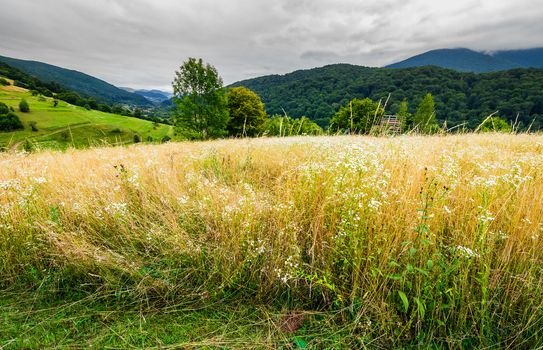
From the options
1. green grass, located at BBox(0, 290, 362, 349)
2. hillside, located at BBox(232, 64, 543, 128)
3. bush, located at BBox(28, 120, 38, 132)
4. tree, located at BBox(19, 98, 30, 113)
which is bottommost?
bush, located at BBox(28, 120, 38, 132)

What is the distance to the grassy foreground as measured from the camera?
175 cm

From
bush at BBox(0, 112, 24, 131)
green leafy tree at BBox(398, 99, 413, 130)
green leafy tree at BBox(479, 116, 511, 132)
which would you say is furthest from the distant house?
bush at BBox(0, 112, 24, 131)

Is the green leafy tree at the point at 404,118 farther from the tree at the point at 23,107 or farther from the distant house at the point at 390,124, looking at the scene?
the tree at the point at 23,107

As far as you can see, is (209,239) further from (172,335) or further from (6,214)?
(6,214)

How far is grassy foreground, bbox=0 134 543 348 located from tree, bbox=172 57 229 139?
2702cm

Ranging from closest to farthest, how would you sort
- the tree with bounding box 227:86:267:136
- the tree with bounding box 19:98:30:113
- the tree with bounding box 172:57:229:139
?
the tree with bounding box 172:57:229:139 → the tree with bounding box 227:86:267:136 → the tree with bounding box 19:98:30:113

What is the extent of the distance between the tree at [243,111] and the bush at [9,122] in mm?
59298

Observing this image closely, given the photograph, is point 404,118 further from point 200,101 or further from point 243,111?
point 243,111

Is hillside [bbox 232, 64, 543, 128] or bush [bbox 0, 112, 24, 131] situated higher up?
hillside [bbox 232, 64, 543, 128]

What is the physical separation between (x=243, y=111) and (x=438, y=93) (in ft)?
252

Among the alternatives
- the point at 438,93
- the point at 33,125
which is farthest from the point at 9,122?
the point at 438,93

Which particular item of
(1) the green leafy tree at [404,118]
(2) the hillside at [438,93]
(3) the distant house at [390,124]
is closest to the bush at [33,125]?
(2) the hillside at [438,93]

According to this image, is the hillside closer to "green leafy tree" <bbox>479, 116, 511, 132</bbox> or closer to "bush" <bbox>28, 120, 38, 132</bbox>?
"green leafy tree" <bbox>479, 116, 511, 132</bbox>

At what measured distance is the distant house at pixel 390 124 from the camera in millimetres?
5316
